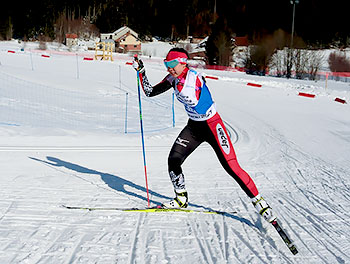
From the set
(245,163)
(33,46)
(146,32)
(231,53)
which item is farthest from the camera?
(146,32)

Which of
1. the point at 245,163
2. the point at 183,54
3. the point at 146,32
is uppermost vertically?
the point at 146,32

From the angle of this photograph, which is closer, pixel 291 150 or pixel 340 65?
pixel 291 150

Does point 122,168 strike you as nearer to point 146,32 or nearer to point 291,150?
point 291,150

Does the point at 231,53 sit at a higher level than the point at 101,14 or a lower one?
lower

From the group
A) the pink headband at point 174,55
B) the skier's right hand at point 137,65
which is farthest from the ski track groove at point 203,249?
the skier's right hand at point 137,65

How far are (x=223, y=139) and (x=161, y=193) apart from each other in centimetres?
167

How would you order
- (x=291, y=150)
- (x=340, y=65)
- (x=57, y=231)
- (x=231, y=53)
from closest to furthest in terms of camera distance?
(x=57, y=231), (x=291, y=150), (x=340, y=65), (x=231, y=53)

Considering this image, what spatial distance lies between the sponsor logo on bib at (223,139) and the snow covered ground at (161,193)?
2.77ft

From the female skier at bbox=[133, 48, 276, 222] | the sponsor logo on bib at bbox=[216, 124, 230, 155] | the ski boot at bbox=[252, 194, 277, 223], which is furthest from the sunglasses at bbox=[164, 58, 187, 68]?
the ski boot at bbox=[252, 194, 277, 223]

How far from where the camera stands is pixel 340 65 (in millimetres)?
38156

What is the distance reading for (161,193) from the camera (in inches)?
221

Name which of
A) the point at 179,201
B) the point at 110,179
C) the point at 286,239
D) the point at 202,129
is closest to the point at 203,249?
the point at 286,239

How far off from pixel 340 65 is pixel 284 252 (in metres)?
38.3

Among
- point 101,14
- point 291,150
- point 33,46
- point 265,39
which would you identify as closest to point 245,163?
point 291,150
